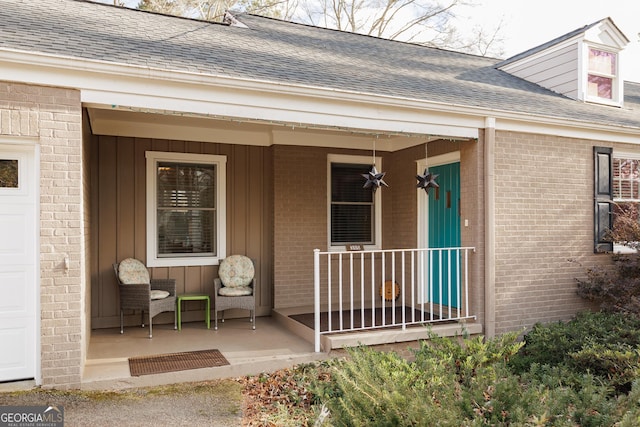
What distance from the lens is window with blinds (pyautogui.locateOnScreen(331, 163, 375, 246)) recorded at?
311 inches

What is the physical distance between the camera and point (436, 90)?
625 centimetres

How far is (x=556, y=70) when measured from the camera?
8.12 meters

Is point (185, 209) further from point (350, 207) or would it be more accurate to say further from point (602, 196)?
point (602, 196)

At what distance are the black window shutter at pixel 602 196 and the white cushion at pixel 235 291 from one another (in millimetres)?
4924

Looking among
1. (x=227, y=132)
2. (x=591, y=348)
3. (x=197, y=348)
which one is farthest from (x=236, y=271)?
(x=591, y=348)

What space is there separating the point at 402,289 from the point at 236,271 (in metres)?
2.52

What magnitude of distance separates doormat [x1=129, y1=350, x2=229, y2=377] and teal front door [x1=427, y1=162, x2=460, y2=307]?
3.36m

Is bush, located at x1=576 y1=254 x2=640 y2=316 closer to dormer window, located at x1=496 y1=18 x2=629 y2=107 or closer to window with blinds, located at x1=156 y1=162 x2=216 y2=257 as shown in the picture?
dormer window, located at x1=496 y1=18 x2=629 y2=107

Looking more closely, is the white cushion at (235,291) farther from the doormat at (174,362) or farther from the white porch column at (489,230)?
the white porch column at (489,230)

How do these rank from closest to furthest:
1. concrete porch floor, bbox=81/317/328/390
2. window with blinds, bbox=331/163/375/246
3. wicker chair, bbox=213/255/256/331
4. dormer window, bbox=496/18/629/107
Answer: concrete porch floor, bbox=81/317/328/390
wicker chair, bbox=213/255/256/331
dormer window, bbox=496/18/629/107
window with blinds, bbox=331/163/375/246

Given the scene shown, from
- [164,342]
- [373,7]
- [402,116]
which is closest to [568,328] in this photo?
[402,116]

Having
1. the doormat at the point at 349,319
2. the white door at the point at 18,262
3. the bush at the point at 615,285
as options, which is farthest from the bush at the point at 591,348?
the white door at the point at 18,262

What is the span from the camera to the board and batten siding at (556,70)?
25.7ft

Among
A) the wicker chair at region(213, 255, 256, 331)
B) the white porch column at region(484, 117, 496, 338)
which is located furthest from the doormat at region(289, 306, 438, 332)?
the white porch column at region(484, 117, 496, 338)
